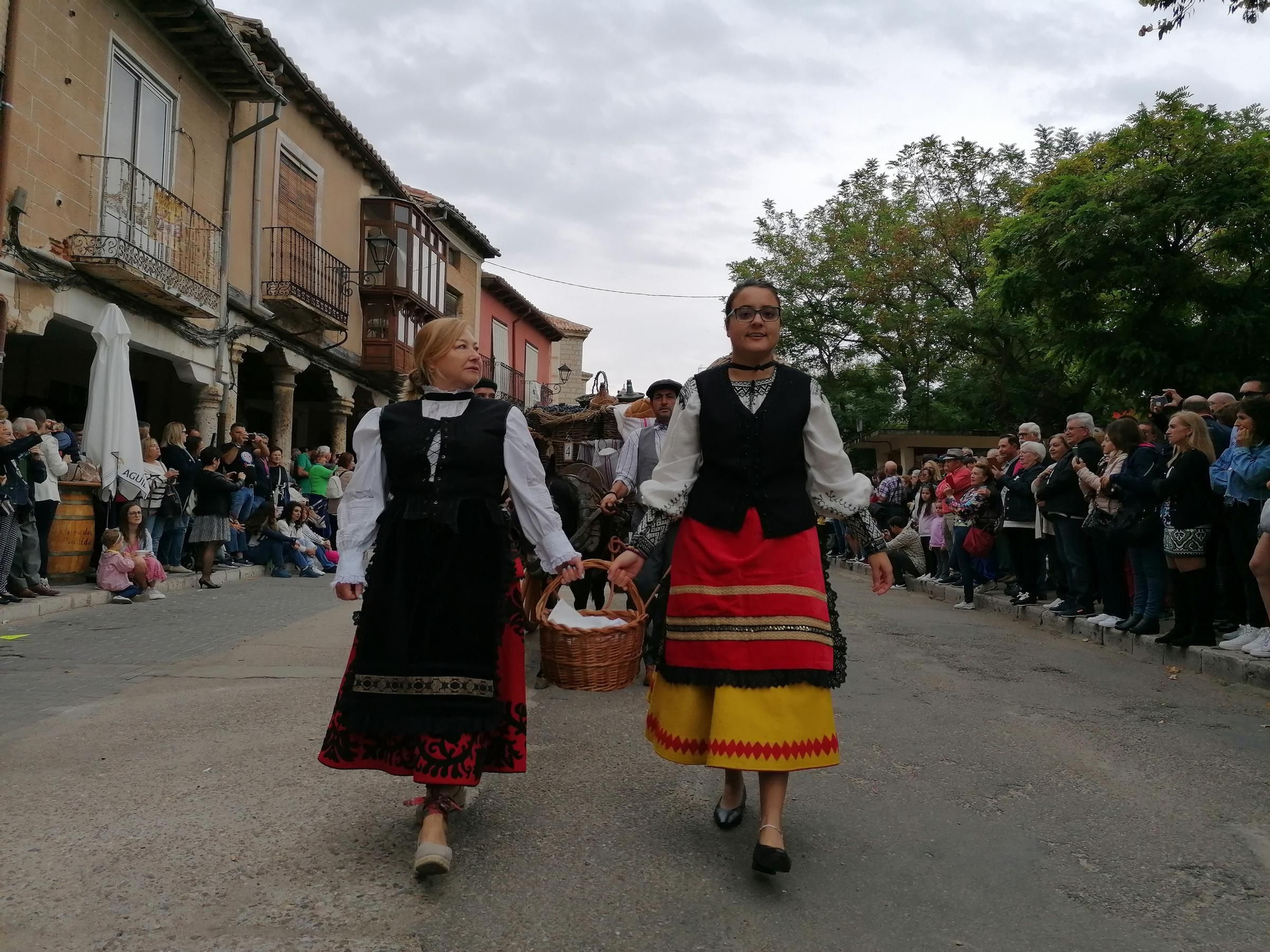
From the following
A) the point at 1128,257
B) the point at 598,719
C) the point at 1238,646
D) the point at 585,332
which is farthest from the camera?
the point at 585,332

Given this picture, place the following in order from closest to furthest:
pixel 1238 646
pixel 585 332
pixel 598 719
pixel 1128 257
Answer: pixel 598 719 < pixel 1238 646 < pixel 1128 257 < pixel 585 332

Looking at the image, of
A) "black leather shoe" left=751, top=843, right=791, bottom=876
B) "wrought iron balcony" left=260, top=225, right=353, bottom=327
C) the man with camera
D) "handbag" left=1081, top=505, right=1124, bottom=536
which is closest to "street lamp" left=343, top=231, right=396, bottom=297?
"wrought iron balcony" left=260, top=225, right=353, bottom=327

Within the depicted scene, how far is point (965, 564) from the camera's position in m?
12.3

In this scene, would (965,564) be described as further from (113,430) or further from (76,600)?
(113,430)

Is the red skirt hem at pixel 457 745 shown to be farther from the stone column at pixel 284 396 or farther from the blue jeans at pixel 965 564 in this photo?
the stone column at pixel 284 396

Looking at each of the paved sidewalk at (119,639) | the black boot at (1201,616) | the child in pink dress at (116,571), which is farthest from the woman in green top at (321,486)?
the black boot at (1201,616)

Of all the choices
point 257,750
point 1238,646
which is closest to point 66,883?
point 257,750

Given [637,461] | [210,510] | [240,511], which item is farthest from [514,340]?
[637,461]

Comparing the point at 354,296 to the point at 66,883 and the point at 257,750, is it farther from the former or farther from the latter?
the point at 66,883

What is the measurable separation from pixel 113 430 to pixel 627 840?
9814 millimetres

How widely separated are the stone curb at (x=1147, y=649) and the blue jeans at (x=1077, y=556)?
324 millimetres

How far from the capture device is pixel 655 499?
372 cm

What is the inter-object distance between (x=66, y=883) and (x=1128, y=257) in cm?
1510

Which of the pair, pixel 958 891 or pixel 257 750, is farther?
pixel 257 750
